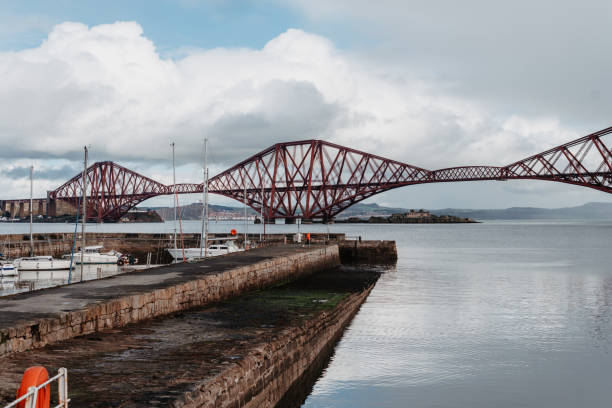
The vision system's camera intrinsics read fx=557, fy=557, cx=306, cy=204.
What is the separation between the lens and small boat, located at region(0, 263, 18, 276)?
1096 inches

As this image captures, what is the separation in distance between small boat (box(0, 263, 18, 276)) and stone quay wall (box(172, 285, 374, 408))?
67.2 ft

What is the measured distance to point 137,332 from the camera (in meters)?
9.70

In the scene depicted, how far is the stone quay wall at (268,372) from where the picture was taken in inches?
269

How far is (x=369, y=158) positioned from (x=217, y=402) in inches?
4355

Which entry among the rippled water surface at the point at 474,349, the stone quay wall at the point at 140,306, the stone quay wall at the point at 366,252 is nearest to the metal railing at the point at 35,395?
the stone quay wall at the point at 140,306

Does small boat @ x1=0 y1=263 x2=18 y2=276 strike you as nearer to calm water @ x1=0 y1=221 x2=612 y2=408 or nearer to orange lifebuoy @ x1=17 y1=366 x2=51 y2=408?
calm water @ x1=0 y1=221 x2=612 y2=408

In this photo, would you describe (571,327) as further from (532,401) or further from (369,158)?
(369,158)

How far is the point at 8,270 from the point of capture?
92.1 feet

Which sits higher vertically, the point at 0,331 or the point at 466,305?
the point at 0,331

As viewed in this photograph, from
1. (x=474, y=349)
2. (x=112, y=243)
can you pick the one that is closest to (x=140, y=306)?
(x=474, y=349)

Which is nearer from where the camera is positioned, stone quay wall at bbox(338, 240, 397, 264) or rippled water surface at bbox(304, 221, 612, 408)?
rippled water surface at bbox(304, 221, 612, 408)

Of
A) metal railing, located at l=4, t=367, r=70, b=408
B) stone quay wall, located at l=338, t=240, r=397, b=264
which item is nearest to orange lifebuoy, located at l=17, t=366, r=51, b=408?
metal railing, located at l=4, t=367, r=70, b=408

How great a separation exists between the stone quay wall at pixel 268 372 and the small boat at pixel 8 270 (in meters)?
20.5

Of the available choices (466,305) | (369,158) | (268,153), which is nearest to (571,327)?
(466,305)
